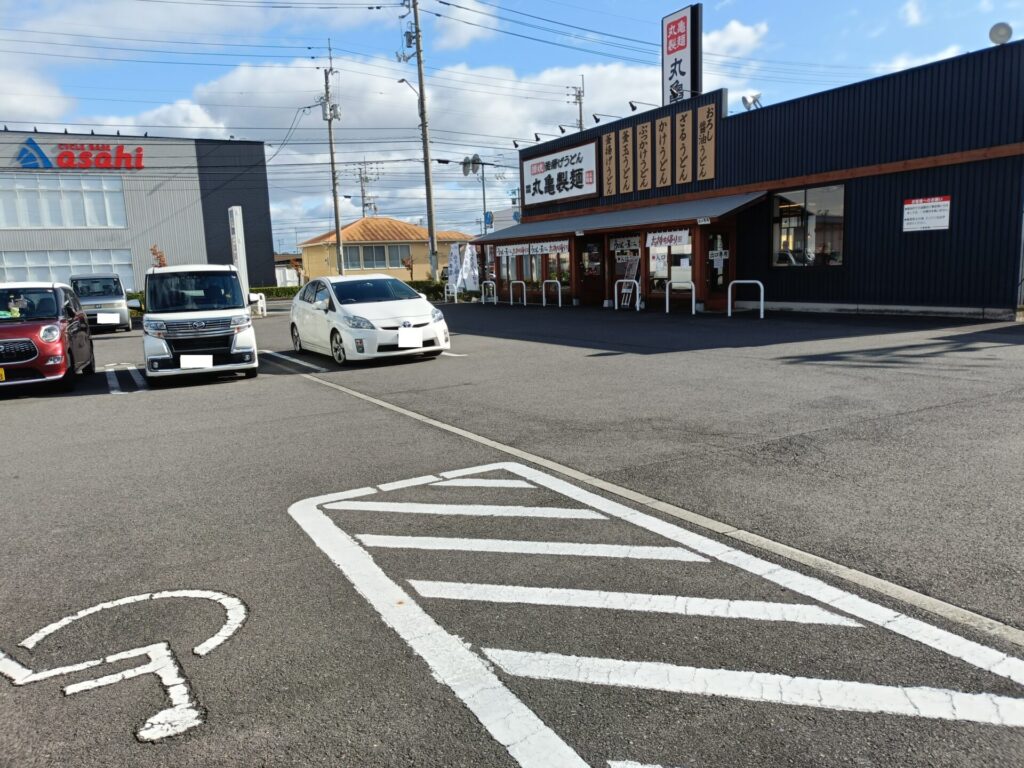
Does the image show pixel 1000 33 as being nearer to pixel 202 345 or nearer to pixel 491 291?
pixel 202 345

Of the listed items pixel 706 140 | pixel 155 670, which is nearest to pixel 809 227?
pixel 706 140

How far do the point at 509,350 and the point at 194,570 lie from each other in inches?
381

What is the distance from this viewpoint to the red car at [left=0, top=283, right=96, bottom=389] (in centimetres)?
989

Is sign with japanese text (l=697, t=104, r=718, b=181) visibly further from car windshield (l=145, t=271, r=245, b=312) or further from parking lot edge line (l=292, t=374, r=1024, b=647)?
parking lot edge line (l=292, t=374, r=1024, b=647)

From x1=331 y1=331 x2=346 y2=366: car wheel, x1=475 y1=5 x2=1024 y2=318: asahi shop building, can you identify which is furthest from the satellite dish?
x1=331 y1=331 x2=346 y2=366: car wheel

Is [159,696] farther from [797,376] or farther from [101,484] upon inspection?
[797,376]

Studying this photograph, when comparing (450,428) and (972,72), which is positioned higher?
(972,72)

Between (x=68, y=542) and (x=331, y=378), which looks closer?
(x=68, y=542)

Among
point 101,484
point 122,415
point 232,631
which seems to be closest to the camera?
point 232,631

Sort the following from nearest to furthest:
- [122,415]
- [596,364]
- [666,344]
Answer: [122,415], [596,364], [666,344]

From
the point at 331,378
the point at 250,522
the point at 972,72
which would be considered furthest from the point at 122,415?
the point at 972,72

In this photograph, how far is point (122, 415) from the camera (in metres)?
8.65

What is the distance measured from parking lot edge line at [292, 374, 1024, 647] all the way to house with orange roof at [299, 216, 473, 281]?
50.2 meters

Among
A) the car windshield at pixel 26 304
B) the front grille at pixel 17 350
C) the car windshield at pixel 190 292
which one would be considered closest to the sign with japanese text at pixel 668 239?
the car windshield at pixel 190 292
